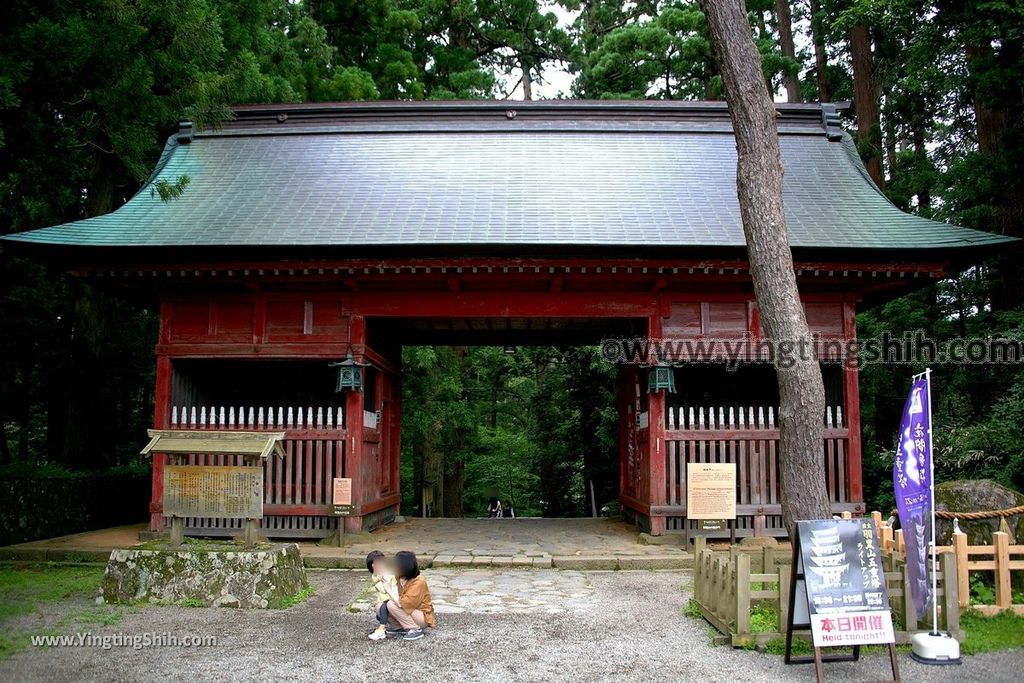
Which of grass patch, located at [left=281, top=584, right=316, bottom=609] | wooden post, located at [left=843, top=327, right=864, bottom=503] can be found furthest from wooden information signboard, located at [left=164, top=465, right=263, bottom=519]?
wooden post, located at [left=843, top=327, right=864, bottom=503]

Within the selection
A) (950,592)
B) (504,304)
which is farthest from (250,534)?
(950,592)

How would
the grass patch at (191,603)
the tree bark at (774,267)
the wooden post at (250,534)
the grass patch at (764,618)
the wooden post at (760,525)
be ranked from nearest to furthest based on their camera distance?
1. the grass patch at (764,618)
2. the tree bark at (774,267)
3. the grass patch at (191,603)
4. the wooden post at (250,534)
5. the wooden post at (760,525)

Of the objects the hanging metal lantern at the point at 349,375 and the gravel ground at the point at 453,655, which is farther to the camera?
the hanging metal lantern at the point at 349,375

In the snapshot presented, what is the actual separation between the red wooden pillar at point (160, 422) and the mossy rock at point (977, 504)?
30.4 feet

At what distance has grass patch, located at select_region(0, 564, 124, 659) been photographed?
6.05 metres

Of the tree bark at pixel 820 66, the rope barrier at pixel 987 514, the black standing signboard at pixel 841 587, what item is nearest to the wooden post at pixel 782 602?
the black standing signboard at pixel 841 587

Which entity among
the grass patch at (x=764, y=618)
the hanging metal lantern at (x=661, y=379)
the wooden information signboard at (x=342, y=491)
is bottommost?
the grass patch at (x=764, y=618)

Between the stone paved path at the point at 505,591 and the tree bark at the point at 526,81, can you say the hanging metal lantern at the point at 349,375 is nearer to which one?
the stone paved path at the point at 505,591

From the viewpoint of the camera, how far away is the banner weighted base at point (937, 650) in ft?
17.2

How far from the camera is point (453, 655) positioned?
5477mm

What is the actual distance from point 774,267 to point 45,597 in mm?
7528

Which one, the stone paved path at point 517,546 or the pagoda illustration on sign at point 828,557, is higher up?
the pagoda illustration on sign at point 828,557

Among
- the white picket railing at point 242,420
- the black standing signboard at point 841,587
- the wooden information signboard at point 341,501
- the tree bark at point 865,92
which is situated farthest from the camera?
the tree bark at point 865,92

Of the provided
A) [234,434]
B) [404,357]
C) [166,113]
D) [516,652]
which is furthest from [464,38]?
[516,652]
